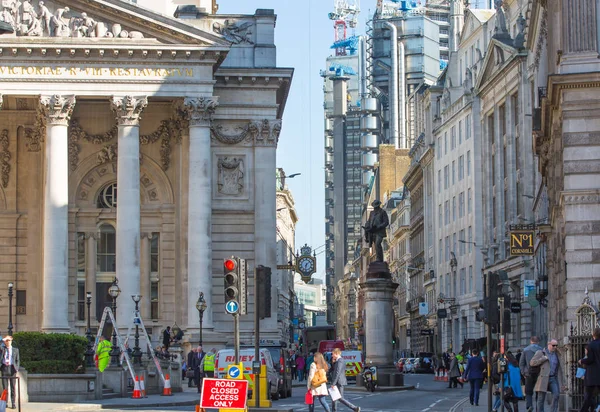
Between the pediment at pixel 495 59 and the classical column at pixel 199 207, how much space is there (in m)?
30.6

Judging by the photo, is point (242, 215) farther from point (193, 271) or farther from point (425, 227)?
point (425, 227)

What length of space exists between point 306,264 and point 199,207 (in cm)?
1540

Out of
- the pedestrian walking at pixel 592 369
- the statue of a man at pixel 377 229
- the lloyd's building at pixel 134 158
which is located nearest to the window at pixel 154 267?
the lloyd's building at pixel 134 158

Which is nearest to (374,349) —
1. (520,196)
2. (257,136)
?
(257,136)

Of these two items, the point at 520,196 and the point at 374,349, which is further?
the point at 520,196

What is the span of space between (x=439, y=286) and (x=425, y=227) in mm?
11802

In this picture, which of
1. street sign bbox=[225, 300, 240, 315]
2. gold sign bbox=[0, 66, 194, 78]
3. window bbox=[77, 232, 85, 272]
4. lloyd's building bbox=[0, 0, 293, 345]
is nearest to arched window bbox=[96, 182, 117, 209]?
lloyd's building bbox=[0, 0, 293, 345]

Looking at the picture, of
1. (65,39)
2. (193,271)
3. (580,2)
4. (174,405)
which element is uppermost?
(65,39)

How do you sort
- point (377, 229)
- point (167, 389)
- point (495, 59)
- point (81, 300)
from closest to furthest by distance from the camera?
point (167, 389) → point (377, 229) → point (81, 300) → point (495, 59)

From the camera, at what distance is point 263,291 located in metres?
38.2

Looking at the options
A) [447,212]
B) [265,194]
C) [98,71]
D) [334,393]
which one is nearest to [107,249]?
[265,194]

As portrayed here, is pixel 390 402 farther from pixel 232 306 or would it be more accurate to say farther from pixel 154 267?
pixel 154 267

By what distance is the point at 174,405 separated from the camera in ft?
157

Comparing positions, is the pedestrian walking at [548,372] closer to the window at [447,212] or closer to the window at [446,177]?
the window at [447,212]
